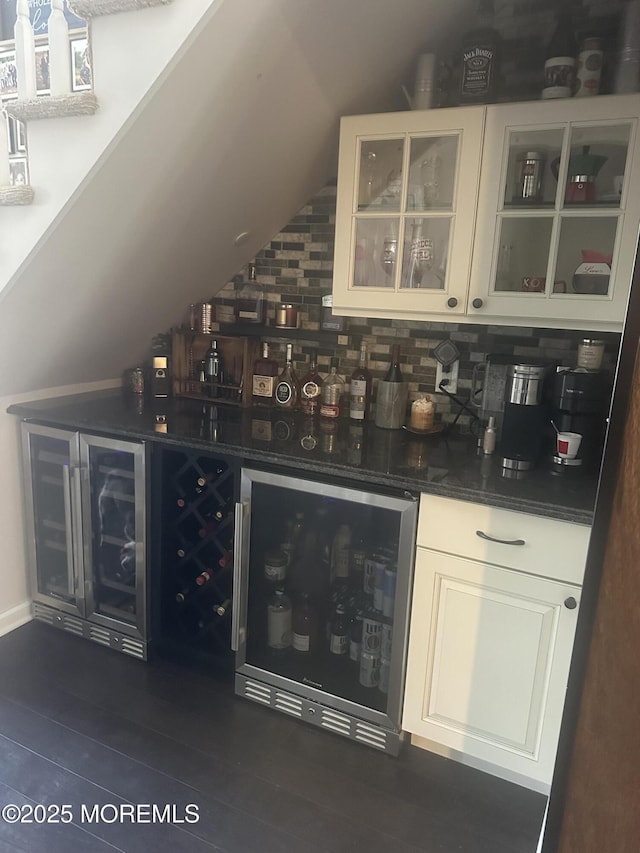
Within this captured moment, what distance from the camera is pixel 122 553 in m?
2.33

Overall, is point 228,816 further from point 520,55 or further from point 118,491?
point 520,55

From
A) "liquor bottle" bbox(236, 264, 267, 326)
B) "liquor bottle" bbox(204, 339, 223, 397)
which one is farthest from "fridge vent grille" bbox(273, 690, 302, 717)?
"liquor bottle" bbox(236, 264, 267, 326)

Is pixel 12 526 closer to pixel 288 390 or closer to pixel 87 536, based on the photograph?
pixel 87 536

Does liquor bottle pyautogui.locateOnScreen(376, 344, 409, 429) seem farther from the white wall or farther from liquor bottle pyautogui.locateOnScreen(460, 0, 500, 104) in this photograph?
the white wall

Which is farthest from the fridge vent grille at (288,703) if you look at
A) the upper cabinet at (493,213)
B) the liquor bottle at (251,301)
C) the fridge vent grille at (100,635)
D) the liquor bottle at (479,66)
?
the liquor bottle at (479,66)

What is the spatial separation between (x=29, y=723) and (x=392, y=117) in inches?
91.3

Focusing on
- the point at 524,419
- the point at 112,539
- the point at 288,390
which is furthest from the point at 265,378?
the point at 524,419

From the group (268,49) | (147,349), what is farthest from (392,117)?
(147,349)

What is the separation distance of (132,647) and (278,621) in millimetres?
607

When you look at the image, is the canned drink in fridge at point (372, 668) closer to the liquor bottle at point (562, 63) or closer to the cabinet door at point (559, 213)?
the cabinet door at point (559, 213)

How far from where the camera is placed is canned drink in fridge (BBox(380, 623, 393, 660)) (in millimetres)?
1929

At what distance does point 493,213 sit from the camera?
73.4 inches

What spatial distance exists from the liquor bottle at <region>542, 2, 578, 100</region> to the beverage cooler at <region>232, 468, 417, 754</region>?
1.39m

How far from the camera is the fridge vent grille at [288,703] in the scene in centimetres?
198
